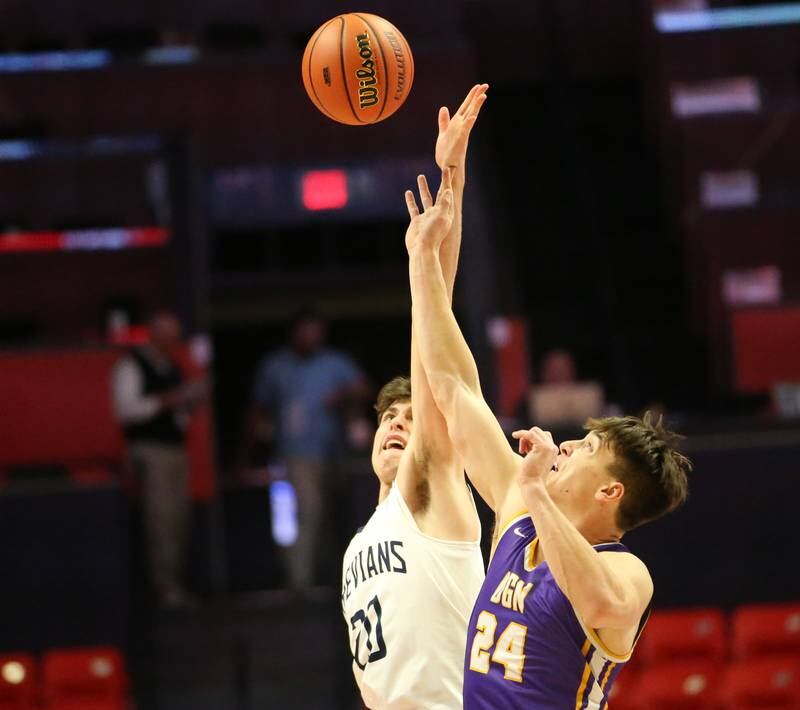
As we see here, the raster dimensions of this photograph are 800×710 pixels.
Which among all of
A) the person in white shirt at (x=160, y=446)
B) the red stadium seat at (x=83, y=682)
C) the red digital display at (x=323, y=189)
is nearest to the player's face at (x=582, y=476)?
the red stadium seat at (x=83, y=682)

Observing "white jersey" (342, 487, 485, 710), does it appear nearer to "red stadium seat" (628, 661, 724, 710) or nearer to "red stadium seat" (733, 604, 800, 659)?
"red stadium seat" (628, 661, 724, 710)

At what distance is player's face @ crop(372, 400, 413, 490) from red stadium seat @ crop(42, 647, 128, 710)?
4.69 metres

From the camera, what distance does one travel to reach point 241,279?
13.8m

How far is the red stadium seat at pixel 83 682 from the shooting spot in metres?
8.45

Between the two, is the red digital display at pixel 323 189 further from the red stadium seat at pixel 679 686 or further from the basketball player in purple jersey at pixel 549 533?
the basketball player in purple jersey at pixel 549 533

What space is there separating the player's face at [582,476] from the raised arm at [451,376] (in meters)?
0.20

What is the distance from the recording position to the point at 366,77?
15.6 ft

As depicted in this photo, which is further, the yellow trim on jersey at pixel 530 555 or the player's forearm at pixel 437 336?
the player's forearm at pixel 437 336

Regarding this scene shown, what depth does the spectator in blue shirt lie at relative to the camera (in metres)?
9.94

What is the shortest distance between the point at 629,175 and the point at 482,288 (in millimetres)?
3945

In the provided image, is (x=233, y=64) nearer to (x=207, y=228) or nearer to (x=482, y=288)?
(x=207, y=228)

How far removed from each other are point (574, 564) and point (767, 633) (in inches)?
220

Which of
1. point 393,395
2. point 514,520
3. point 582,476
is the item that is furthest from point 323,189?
point 582,476

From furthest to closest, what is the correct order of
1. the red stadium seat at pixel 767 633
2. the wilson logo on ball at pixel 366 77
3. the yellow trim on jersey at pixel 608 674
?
1. the red stadium seat at pixel 767 633
2. the wilson logo on ball at pixel 366 77
3. the yellow trim on jersey at pixel 608 674
